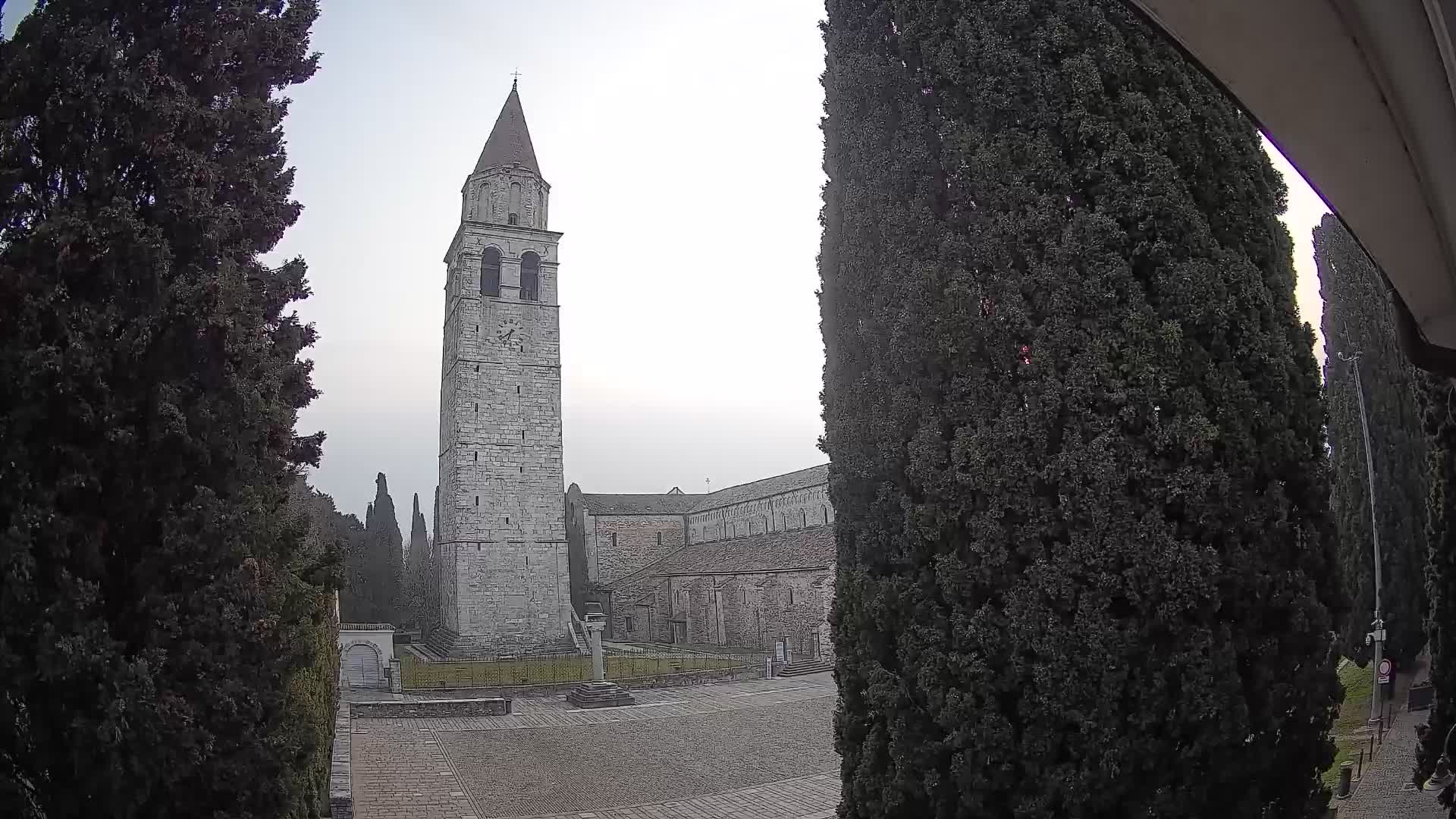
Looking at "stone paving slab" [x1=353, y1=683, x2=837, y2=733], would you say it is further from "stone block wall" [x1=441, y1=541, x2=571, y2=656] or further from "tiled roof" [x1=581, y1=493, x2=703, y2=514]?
"tiled roof" [x1=581, y1=493, x2=703, y2=514]

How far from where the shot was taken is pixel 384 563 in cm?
4794

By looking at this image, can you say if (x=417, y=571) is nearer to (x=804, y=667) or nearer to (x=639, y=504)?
(x=639, y=504)

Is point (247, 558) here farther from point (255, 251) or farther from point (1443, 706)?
point (1443, 706)

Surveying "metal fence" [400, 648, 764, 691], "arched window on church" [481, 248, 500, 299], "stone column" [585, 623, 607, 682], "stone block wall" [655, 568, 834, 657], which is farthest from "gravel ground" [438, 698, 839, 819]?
"arched window on church" [481, 248, 500, 299]

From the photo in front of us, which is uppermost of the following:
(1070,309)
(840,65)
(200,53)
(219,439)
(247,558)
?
(840,65)

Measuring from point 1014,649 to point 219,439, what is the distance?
487cm

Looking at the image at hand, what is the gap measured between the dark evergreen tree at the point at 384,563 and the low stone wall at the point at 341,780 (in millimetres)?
29718

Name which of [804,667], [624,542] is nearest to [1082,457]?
[804,667]

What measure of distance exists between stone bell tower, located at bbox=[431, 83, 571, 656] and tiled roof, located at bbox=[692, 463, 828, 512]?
39.9ft

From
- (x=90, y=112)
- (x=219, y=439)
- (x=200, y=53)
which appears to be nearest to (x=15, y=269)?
(x=90, y=112)

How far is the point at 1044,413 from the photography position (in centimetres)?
535

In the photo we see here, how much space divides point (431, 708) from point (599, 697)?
15.0ft

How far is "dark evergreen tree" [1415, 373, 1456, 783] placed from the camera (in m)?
7.21

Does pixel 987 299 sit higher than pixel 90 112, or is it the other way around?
pixel 90 112
